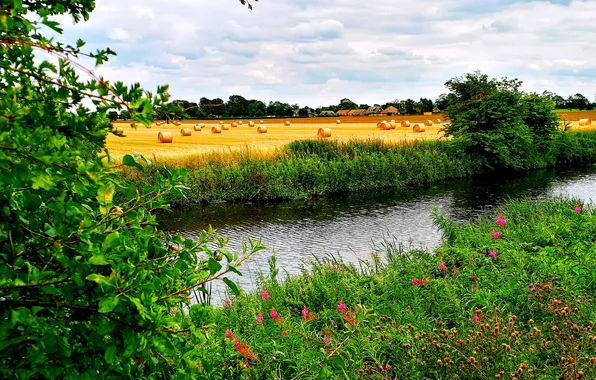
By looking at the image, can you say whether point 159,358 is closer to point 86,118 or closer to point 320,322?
point 86,118

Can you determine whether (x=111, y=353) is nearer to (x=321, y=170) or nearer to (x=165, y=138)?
(x=321, y=170)

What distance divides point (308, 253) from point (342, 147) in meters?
12.8

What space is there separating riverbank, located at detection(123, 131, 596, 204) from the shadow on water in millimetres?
908

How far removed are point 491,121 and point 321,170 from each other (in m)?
10.4

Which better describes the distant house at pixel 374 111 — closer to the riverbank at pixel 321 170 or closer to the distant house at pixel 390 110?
the distant house at pixel 390 110

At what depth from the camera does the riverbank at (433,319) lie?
3692 mm

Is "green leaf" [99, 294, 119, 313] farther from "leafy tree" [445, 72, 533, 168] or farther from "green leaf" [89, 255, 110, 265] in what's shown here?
"leafy tree" [445, 72, 533, 168]

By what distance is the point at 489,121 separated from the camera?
26.7 meters

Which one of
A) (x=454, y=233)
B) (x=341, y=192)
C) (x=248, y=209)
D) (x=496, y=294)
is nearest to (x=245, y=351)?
(x=496, y=294)

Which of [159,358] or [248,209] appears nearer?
[159,358]

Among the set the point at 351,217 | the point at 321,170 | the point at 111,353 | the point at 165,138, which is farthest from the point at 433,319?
the point at 165,138

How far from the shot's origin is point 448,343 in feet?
13.6

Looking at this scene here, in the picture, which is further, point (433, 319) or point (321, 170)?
point (321, 170)

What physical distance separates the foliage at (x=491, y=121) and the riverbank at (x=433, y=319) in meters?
18.6
